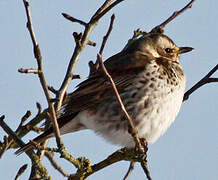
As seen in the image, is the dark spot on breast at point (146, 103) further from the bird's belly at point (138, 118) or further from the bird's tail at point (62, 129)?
the bird's tail at point (62, 129)

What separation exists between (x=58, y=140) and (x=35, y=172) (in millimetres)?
943

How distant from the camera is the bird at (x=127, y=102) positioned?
5789 mm

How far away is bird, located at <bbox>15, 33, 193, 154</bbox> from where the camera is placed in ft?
19.0

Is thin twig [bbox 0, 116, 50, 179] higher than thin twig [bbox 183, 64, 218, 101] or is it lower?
higher

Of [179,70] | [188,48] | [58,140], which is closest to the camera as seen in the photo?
[58,140]

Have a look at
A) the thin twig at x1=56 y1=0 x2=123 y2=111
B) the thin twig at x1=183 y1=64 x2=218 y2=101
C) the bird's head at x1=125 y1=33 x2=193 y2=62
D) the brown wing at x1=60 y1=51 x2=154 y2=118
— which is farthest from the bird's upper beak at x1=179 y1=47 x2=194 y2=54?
the thin twig at x1=56 y1=0 x2=123 y2=111

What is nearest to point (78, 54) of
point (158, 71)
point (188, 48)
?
point (158, 71)

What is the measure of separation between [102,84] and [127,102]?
45 centimetres

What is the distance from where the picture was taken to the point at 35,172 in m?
4.86

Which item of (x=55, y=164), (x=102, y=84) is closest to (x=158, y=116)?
(x=102, y=84)

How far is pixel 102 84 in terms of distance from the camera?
6066 millimetres

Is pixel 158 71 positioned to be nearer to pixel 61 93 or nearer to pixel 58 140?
pixel 61 93

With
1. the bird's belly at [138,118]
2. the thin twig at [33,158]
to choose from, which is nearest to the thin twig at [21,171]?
the thin twig at [33,158]

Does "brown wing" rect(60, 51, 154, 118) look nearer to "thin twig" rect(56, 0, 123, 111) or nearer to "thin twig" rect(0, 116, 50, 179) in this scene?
"thin twig" rect(56, 0, 123, 111)
